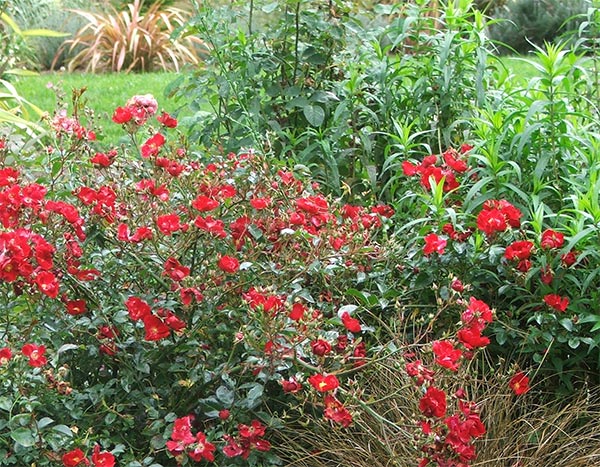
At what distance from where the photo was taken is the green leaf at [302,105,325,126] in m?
3.66

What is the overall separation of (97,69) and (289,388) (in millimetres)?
8977

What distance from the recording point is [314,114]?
3688mm

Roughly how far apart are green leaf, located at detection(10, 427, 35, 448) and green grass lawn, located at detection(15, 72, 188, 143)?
4218 mm

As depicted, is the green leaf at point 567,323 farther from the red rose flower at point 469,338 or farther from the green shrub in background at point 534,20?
the green shrub in background at point 534,20

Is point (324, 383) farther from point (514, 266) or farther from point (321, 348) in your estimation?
point (514, 266)

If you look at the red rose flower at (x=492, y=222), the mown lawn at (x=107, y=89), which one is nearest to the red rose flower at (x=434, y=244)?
the red rose flower at (x=492, y=222)

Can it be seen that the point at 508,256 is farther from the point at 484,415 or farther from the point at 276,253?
the point at 276,253

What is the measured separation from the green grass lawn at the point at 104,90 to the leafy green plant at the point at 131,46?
78 centimetres

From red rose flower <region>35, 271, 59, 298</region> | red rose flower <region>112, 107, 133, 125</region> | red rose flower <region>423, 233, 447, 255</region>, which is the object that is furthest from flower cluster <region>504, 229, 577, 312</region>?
red rose flower <region>35, 271, 59, 298</region>

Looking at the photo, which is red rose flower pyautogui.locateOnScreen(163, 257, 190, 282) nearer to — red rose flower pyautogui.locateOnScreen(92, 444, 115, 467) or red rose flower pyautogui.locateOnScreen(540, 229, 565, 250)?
red rose flower pyautogui.locateOnScreen(92, 444, 115, 467)

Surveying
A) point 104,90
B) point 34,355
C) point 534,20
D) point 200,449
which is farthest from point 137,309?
point 534,20

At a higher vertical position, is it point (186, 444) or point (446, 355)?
point (446, 355)

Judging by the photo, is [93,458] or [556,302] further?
[556,302]

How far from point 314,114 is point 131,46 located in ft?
24.4
